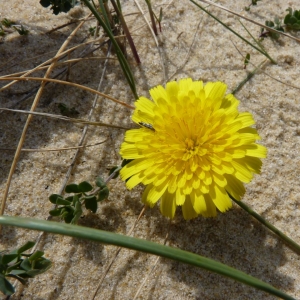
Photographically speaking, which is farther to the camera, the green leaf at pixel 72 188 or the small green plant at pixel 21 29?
the small green plant at pixel 21 29

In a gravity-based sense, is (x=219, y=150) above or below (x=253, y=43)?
below

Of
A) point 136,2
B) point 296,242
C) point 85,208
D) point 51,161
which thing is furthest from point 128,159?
point 136,2

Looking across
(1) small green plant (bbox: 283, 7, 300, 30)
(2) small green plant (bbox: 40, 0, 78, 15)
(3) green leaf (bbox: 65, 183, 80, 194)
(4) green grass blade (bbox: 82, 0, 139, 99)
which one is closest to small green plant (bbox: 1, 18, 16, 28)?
(2) small green plant (bbox: 40, 0, 78, 15)

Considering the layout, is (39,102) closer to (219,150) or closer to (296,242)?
(219,150)

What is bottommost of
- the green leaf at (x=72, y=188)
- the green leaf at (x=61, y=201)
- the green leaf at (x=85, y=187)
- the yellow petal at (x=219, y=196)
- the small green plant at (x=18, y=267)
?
the small green plant at (x=18, y=267)

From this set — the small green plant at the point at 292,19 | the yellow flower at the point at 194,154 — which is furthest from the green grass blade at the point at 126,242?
the small green plant at the point at 292,19

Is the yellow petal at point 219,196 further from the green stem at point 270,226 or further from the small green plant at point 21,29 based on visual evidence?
the small green plant at point 21,29

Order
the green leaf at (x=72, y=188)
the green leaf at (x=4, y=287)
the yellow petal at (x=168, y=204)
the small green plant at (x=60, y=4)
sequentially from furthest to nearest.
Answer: the small green plant at (x=60, y=4)
the green leaf at (x=72, y=188)
the yellow petal at (x=168, y=204)
the green leaf at (x=4, y=287)
